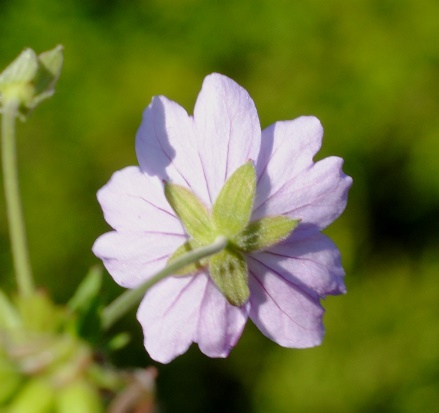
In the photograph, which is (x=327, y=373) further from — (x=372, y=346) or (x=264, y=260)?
(x=264, y=260)

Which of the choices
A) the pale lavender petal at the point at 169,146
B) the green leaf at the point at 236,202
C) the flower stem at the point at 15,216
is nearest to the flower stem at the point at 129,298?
the flower stem at the point at 15,216

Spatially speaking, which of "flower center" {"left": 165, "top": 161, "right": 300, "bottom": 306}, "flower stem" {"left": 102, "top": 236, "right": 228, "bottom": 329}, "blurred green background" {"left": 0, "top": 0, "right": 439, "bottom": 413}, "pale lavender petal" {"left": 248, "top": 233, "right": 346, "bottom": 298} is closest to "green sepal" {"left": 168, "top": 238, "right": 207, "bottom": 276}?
"flower center" {"left": 165, "top": 161, "right": 300, "bottom": 306}

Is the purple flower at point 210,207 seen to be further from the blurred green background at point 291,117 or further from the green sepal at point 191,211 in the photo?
the blurred green background at point 291,117

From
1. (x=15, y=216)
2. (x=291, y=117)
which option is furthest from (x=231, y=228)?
(x=291, y=117)

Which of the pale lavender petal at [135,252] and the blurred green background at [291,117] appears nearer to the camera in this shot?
the pale lavender petal at [135,252]

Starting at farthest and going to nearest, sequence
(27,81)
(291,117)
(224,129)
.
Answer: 1. (291,117)
2. (224,129)
3. (27,81)

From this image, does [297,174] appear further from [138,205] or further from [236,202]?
[138,205]
